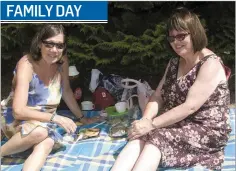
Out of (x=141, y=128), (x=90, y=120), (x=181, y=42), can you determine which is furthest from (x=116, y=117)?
(x=181, y=42)

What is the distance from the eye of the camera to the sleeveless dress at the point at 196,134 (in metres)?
2.96

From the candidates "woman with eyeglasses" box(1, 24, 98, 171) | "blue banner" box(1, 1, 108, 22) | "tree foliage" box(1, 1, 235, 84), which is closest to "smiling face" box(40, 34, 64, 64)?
"woman with eyeglasses" box(1, 24, 98, 171)

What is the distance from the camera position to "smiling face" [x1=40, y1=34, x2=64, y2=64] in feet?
10.9

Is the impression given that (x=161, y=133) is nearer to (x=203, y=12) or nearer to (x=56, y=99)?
(x=56, y=99)

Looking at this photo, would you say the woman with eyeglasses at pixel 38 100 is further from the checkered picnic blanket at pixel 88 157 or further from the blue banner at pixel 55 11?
the blue banner at pixel 55 11

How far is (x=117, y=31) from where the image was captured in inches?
195

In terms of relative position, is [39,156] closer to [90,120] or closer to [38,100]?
[38,100]

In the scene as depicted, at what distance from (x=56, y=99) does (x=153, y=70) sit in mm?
1936

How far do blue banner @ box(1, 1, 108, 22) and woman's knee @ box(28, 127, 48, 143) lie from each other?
5.55 ft

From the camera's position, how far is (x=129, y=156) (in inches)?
115

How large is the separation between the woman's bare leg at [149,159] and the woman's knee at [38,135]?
0.82m

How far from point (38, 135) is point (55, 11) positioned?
1762 millimetres

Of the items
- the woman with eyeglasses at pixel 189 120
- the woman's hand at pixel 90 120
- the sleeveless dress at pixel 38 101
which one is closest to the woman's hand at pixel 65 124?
the sleeveless dress at pixel 38 101

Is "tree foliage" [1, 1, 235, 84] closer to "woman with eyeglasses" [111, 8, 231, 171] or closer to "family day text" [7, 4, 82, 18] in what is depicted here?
"family day text" [7, 4, 82, 18]
